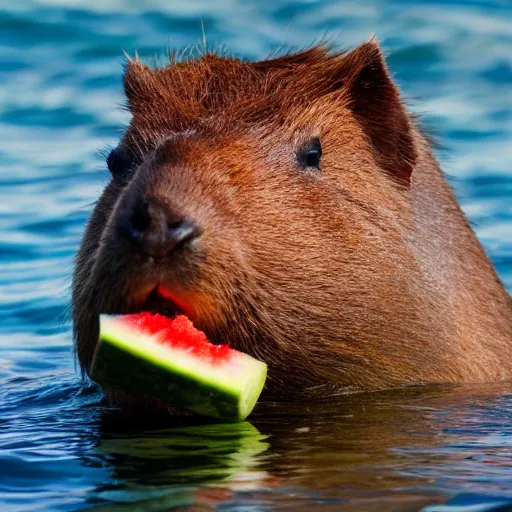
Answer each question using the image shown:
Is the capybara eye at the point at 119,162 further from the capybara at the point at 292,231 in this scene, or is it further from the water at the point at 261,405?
the water at the point at 261,405

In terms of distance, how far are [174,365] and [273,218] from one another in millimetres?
1034

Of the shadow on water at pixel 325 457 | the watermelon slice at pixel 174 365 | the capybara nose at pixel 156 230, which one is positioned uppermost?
the capybara nose at pixel 156 230

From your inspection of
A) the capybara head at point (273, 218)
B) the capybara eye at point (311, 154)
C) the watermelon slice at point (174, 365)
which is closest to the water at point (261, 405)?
the watermelon slice at point (174, 365)

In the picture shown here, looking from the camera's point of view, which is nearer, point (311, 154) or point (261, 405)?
point (261, 405)

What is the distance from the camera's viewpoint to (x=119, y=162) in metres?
7.42

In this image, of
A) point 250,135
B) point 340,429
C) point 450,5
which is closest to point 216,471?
point 340,429

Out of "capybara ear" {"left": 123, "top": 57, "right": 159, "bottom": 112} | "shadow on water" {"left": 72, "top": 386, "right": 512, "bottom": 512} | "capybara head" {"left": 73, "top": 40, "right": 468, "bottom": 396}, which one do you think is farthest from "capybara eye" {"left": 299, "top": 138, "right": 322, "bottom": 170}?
"shadow on water" {"left": 72, "top": 386, "right": 512, "bottom": 512}

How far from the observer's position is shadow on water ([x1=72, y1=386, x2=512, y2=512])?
215 inches

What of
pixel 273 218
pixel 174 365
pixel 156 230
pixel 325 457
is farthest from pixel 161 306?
pixel 325 457

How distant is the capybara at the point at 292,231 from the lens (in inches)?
247

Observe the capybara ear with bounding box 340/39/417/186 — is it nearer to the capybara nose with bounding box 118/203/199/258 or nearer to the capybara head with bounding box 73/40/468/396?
the capybara head with bounding box 73/40/468/396

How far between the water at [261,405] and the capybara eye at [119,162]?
990mm

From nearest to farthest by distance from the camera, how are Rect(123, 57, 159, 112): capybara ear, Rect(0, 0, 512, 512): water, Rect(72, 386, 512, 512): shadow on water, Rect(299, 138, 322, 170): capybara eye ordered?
Rect(72, 386, 512, 512): shadow on water → Rect(0, 0, 512, 512): water → Rect(299, 138, 322, 170): capybara eye → Rect(123, 57, 159, 112): capybara ear

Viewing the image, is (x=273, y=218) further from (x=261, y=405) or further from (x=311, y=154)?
(x=261, y=405)
